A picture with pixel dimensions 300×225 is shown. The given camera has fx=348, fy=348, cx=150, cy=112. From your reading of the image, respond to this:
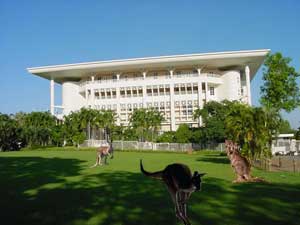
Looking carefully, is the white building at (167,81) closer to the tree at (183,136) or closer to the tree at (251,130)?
the tree at (183,136)

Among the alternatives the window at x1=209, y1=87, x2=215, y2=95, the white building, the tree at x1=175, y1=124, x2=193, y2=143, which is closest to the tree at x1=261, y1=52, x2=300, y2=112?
the tree at x1=175, y1=124, x2=193, y2=143

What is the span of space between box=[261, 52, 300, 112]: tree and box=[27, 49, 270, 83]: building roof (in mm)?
43471

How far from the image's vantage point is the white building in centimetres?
6588

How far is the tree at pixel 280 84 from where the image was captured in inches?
850

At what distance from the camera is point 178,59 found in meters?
65.2

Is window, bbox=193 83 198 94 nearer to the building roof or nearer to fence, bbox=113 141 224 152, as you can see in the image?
the building roof

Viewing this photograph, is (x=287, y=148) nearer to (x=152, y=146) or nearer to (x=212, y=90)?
(x=152, y=146)

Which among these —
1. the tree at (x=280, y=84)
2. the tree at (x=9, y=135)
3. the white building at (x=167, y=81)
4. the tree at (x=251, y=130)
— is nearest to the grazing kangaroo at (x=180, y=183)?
the tree at (x=251, y=130)

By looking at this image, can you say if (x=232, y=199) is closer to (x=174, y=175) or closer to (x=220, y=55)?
(x=174, y=175)

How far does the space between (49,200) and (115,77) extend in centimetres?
6563

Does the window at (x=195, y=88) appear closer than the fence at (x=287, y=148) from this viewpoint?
No

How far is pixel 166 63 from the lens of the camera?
218 feet

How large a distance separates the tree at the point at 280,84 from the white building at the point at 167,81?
4282 centimetres

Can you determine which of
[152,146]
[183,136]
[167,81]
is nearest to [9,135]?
[152,146]
